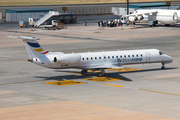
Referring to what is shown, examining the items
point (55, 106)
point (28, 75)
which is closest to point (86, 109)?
point (55, 106)

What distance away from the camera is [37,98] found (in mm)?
33969

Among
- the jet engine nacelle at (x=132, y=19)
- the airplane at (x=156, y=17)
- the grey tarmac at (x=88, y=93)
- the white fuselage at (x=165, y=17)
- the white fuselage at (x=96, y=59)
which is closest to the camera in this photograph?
the grey tarmac at (x=88, y=93)

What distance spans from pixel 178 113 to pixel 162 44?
163ft

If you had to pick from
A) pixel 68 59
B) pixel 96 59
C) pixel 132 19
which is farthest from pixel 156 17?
pixel 68 59

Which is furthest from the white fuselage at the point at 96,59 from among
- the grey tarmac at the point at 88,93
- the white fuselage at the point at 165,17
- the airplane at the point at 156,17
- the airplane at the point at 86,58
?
the airplane at the point at 156,17

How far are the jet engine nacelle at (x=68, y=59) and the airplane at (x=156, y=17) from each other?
223ft

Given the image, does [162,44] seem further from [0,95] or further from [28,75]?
[0,95]

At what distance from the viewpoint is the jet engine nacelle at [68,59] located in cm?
4181

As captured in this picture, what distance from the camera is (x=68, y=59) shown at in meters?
42.3

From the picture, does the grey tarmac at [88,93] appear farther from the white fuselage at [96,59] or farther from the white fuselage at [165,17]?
the white fuselage at [165,17]

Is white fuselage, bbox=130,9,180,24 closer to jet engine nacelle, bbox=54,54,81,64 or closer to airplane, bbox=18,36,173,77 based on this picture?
airplane, bbox=18,36,173,77

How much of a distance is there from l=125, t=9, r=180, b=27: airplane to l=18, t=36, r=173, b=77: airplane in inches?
2356

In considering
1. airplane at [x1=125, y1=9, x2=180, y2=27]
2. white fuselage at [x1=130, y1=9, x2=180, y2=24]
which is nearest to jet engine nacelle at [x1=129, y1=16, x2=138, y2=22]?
airplane at [x1=125, y1=9, x2=180, y2=27]

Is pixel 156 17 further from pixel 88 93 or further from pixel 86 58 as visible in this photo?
pixel 88 93
